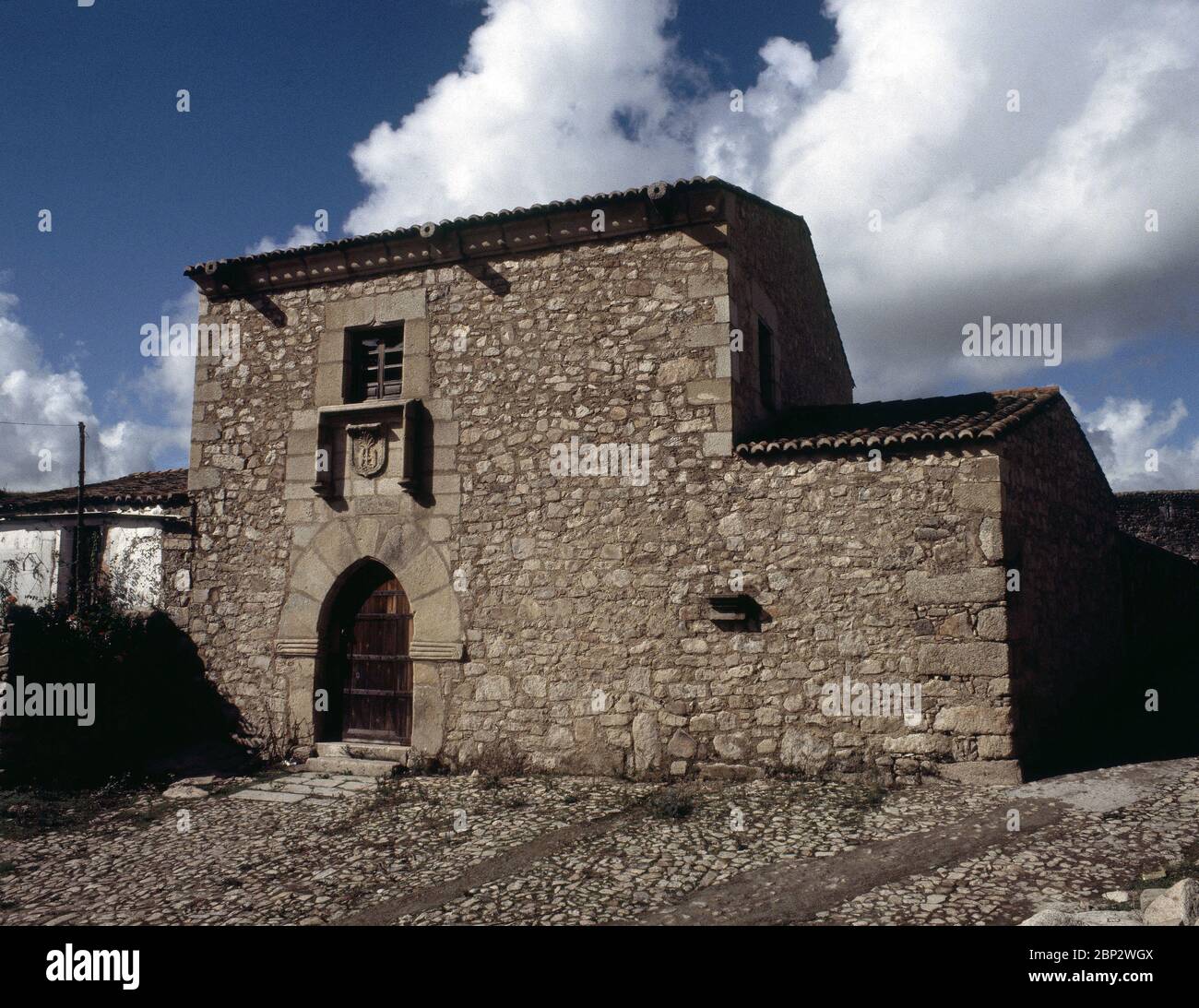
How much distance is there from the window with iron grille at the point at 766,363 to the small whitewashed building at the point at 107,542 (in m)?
6.73

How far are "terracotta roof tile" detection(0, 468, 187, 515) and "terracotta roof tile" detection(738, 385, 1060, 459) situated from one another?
6905 millimetres

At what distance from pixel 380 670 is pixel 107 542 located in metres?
4.06

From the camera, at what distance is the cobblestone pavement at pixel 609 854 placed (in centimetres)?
469

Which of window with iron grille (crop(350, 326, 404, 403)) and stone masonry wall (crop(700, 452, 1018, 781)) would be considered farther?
window with iron grille (crop(350, 326, 404, 403))

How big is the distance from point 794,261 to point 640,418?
3.87 m

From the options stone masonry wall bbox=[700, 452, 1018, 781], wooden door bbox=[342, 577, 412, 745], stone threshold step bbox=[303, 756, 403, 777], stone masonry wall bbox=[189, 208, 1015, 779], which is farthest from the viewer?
wooden door bbox=[342, 577, 412, 745]

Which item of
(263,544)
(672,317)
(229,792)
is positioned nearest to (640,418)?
(672,317)

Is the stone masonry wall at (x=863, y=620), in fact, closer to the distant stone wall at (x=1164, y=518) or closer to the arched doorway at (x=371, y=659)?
the arched doorway at (x=371, y=659)

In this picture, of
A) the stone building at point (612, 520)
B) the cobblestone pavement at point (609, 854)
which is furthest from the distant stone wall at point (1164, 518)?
the cobblestone pavement at point (609, 854)

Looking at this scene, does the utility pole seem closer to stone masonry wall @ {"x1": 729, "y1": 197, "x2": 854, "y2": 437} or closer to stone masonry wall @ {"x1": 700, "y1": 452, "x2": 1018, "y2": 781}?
stone masonry wall @ {"x1": 700, "y1": 452, "x2": 1018, "y2": 781}

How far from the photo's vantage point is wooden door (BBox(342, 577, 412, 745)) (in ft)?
28.8

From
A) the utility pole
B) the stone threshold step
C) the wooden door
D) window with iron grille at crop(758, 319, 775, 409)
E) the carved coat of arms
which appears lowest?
the stone threshold step

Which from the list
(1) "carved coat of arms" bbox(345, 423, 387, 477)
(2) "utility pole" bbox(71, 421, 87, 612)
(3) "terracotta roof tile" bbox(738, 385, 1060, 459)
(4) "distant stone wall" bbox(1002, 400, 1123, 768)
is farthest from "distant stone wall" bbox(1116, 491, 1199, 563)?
(2) "utility pole" bbox(71, 421, 87, 612)
